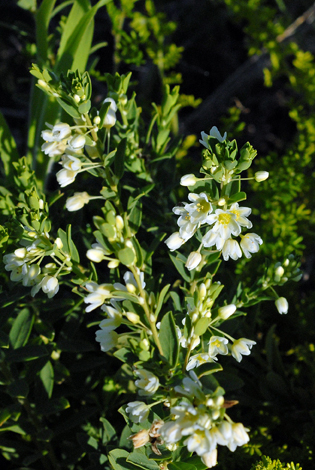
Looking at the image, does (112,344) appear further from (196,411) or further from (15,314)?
(15,314)

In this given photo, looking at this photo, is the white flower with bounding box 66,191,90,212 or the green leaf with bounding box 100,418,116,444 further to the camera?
the green leaf with bounding box 100,418,116,444

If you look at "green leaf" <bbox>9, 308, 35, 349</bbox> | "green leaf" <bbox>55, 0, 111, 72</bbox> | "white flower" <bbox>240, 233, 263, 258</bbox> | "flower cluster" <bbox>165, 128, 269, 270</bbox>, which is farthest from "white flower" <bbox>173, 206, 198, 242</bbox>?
"green leaf" <bbox>55, 0, 111, 72</bbox>

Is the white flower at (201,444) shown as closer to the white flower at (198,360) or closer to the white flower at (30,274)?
the white flower at (198,360)

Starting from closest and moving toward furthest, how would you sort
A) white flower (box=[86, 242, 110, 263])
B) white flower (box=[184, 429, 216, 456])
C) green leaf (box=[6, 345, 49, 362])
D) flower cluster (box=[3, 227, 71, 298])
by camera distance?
white flower (box=[184, 429, 216, 456]), white flower (box=[86, 242, 110, 263]), flower cluster (box=[3, 227, 71, 298]), green leaf (box=[6, 345, 49, 362])

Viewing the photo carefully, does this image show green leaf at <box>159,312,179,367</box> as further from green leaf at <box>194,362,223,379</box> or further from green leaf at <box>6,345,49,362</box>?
green leaf at <box>6,345,49,362</box>

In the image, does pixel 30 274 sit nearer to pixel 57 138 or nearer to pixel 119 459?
pixel 57 138

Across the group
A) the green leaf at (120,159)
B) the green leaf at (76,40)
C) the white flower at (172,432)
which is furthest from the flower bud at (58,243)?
the green leaf at (76,40)

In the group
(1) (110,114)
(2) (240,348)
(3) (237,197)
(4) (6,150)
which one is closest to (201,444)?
(2) (240,348)
